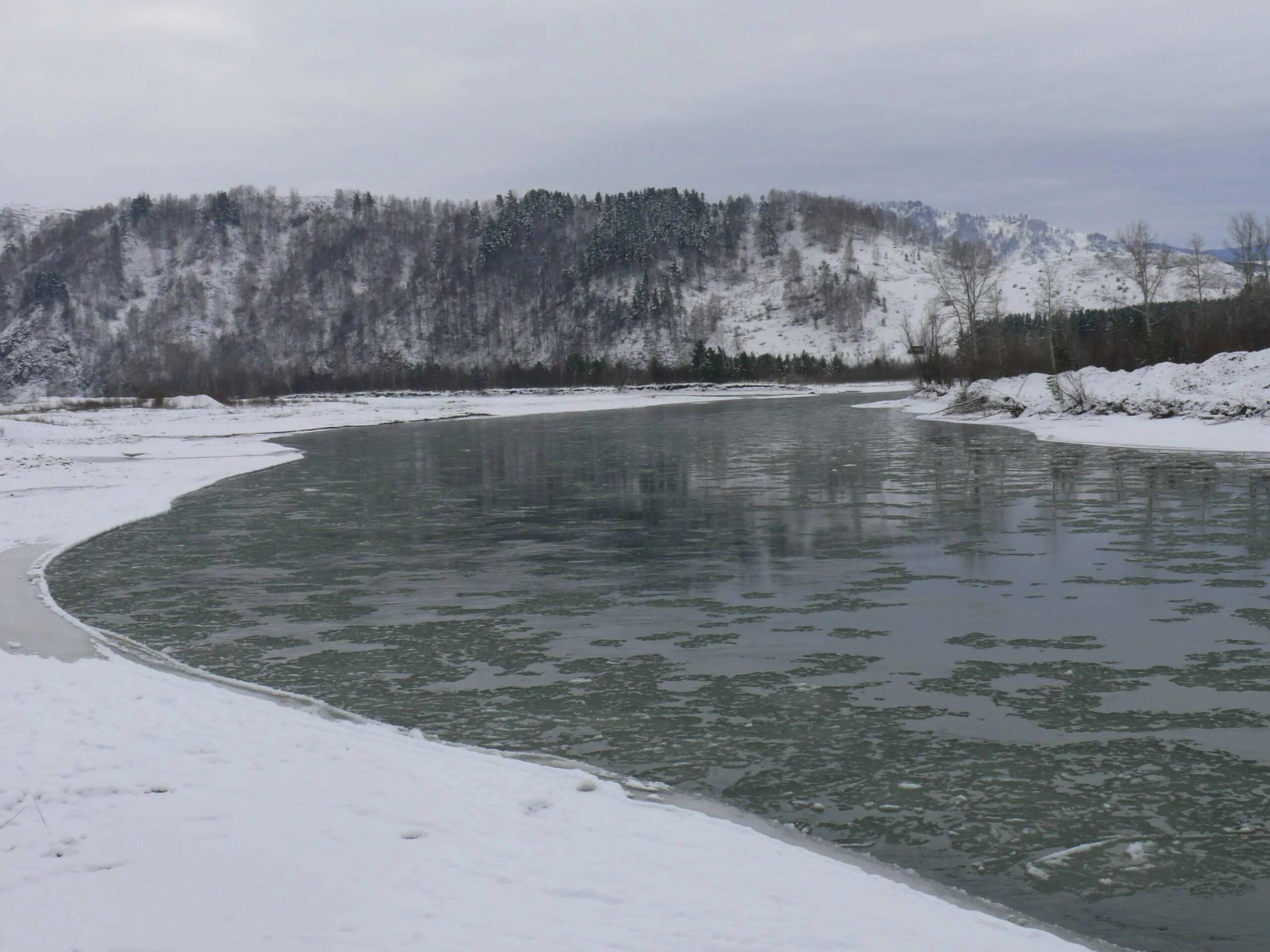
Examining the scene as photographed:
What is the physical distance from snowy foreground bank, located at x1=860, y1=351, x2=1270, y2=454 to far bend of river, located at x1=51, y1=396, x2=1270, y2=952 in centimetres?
1118

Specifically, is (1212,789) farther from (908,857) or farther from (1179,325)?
(1179,325)

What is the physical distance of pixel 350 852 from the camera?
19.9ft

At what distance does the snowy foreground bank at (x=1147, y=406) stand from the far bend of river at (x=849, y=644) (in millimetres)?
11178

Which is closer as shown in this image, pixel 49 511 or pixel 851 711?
pixel 851 711

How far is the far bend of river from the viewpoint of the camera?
6594 millimetres

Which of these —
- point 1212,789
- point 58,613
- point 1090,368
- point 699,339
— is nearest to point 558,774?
point 1212,789

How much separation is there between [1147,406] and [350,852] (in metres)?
43.4

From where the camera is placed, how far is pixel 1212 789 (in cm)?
709

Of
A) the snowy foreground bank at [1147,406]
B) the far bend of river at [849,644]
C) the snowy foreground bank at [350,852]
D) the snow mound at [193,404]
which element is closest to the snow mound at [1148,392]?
the snowy foreground bank at [1147,406]

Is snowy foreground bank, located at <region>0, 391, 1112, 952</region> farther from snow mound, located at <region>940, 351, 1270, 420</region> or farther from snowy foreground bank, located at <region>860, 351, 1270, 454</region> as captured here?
snow mound, located at <region>940, 351, 1270, 420</region>

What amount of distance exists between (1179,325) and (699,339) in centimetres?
12290

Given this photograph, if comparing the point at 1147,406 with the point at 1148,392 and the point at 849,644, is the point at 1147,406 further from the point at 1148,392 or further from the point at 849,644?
the point at 849,644

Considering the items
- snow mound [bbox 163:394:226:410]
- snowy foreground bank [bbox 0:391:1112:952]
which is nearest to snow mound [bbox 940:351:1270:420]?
snowy foreground bank [bbox 0:391:1112:952]

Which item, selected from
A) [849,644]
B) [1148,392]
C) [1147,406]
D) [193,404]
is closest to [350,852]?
[849,644]
